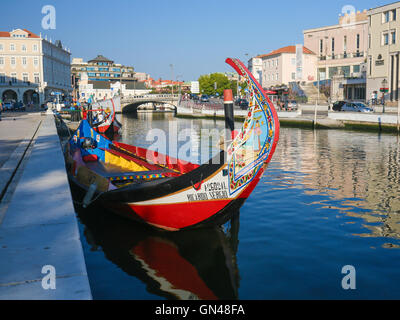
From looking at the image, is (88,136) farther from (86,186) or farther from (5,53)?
(5,53)

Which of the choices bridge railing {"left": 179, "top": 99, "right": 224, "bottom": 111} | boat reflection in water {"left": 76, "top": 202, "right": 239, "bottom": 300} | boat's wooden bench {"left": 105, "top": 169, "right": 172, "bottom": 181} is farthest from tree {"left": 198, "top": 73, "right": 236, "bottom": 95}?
boat reflection in water {"left": 76, "top": 202, "right": 239, "bottom": 300}

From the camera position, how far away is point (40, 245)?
5234mm

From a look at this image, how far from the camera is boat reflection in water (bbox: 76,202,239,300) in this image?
7156 mm

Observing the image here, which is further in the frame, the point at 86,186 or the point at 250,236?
the point at 86,186

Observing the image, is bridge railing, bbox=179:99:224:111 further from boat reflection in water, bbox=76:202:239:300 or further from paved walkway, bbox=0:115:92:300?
paved walkway, bbox=0:115:92:300

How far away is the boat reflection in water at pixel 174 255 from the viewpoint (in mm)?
7156

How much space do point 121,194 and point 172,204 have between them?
51.4 inches

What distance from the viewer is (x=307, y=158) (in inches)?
834

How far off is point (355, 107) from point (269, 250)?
124ft

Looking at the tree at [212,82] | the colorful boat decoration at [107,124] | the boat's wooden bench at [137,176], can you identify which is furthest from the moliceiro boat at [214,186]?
the tree at [212,82]

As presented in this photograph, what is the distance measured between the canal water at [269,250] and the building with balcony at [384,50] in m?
39.4

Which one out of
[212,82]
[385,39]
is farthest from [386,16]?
[212,82]
